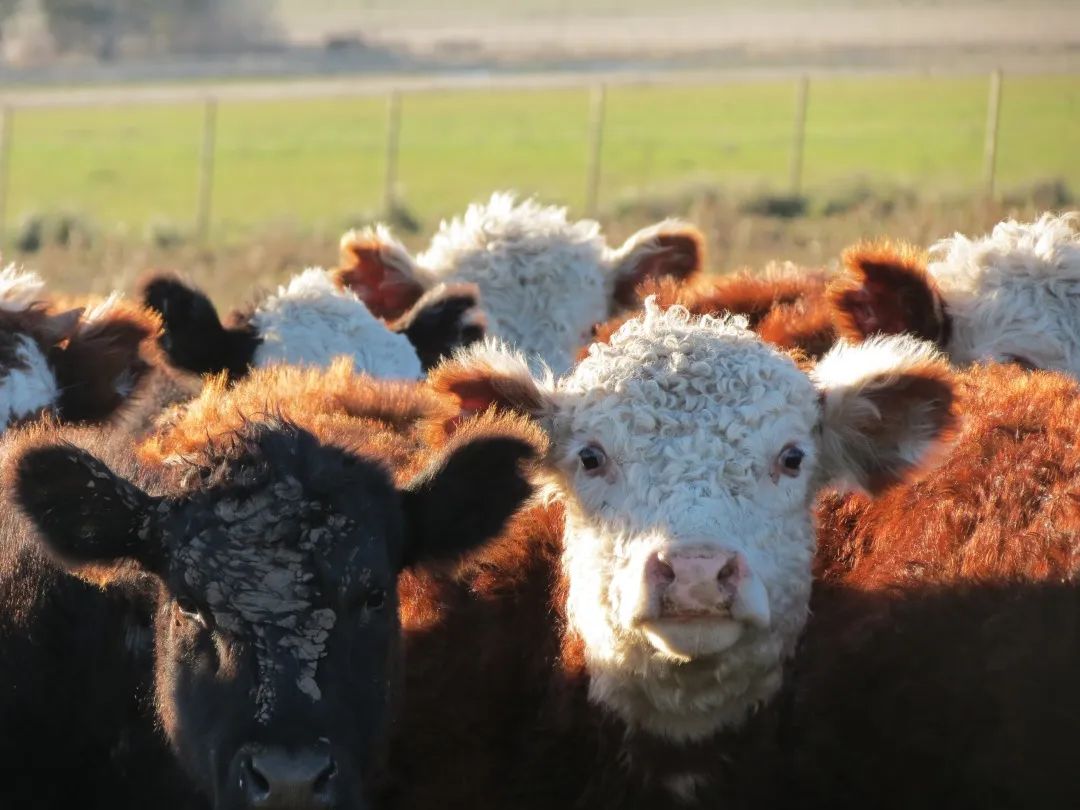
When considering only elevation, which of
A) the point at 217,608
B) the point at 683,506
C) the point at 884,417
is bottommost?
the point at 217,608

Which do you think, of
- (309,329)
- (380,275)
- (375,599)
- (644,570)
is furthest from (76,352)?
(644,570)

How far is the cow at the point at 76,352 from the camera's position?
7.07 metres

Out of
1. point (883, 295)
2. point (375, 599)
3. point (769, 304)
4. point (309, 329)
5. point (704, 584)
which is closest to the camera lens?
point (704, 584)

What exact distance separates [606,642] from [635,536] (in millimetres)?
358

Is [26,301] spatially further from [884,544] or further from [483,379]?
[884,544]

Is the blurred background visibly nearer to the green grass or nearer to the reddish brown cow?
the green grass

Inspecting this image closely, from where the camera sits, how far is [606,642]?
501 centimetres

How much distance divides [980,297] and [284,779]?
13.6 ft

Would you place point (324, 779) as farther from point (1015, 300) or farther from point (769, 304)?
point (1015, 300)

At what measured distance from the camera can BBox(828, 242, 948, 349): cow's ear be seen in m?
6.87

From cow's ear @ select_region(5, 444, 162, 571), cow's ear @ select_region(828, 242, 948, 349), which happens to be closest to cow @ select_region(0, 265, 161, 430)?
cow's ear @ select_region(5, 444, 162, 571)

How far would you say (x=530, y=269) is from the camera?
10.0 meters

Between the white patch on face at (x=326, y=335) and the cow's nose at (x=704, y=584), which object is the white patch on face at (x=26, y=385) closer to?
the white patch on face at (x=326, y=335)

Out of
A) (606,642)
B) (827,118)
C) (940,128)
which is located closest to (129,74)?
(827,118)
